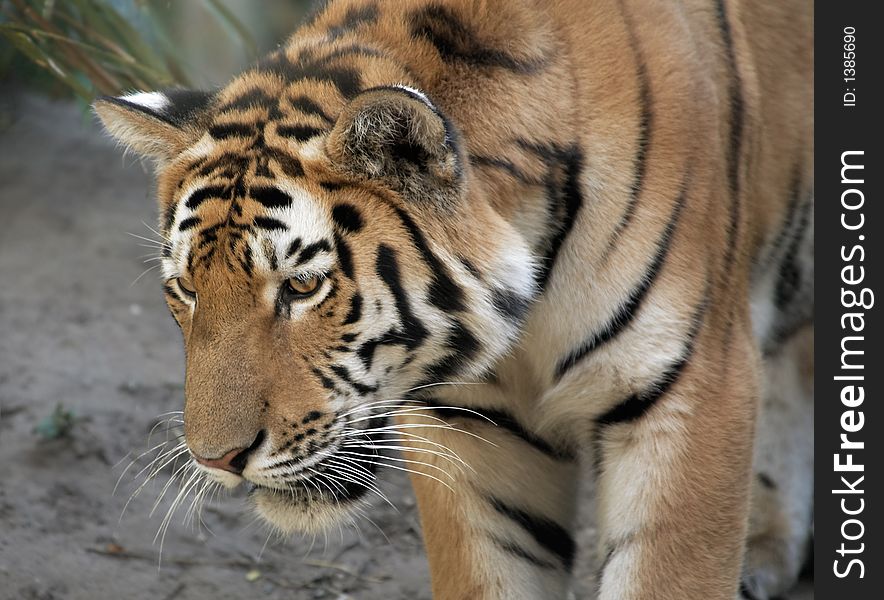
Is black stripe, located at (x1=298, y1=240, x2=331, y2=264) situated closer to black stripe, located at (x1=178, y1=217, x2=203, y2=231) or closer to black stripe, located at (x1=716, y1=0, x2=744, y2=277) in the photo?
black stripe, located at (x1=178, y1=217, x2=203, y2=231)

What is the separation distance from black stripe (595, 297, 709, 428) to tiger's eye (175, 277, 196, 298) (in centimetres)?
86

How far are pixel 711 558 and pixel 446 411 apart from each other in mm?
626

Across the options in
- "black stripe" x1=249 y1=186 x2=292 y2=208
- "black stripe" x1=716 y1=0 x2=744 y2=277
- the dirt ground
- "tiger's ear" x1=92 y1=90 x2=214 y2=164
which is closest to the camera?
"black stripe" x1=249 y1=186 x2=292 y2=208

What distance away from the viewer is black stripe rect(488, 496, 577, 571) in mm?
2713

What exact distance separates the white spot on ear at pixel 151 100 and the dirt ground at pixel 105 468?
129 centimetres

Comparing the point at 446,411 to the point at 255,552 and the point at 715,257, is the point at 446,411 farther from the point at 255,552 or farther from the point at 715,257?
the point at 255,552

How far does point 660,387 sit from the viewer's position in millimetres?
2332

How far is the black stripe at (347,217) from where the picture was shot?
6.88 feet

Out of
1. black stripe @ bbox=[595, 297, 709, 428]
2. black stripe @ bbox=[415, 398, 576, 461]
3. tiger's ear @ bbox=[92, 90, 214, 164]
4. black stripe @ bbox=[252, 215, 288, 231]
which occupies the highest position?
tiger's ear @ bbox=[92, 90, 214, 164]

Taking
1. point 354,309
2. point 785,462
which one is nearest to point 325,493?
point 354,309

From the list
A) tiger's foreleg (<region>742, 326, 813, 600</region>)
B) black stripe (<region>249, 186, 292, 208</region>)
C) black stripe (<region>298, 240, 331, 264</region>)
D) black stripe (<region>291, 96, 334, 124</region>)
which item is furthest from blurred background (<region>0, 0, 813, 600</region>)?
black stripe (<region>298, 240, 331, 264</region>)

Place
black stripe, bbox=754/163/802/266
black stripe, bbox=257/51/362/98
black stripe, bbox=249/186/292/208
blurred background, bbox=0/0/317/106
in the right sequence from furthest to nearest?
blurred background, bbox=0/0/317/106, black stripe, bbox=754/163/802/266, black stripe, bbox=257/51/362/98, black stripe, bbox=249/186/292/208

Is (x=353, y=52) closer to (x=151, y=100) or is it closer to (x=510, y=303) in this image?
(x=151, y=100)
